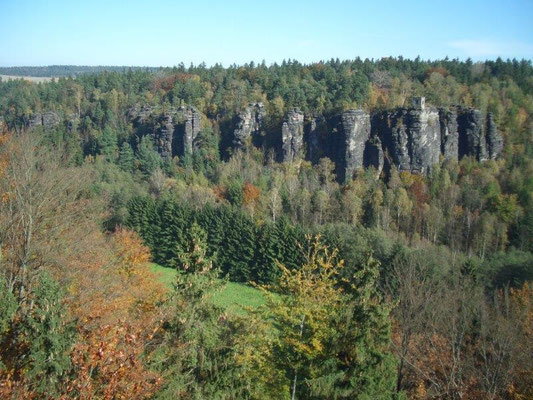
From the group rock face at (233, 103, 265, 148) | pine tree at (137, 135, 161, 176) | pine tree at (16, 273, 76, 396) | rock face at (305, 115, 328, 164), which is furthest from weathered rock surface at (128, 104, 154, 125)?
pine tree at (16, 273, 76, 396)

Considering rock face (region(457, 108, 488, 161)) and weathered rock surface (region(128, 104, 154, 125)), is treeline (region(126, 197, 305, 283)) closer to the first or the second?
rock face (region(457, 108, 488, 161))

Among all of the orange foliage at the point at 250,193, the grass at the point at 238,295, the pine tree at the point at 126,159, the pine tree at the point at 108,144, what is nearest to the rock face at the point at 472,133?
the orange foliage at the point at 250,193

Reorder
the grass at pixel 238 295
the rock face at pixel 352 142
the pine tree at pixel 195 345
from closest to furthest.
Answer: the pine tree at pixel 195 345 < the grass at pixel 238 295 < the rock face at pixel 352 142

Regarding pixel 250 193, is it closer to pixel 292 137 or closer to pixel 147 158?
pixel 292 137

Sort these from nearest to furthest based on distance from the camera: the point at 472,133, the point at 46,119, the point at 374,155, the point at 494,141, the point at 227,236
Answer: the point at 227,236, the point at 494,141, the point at 472,133, the point at 374,155, the point at 46,119

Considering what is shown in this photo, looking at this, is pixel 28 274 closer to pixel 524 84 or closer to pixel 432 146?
pixel 432 146

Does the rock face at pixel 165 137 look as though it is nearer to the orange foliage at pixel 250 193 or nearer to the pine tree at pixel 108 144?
the pine tree at pixel 108 144

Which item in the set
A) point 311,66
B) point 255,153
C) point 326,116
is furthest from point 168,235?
point 311,66

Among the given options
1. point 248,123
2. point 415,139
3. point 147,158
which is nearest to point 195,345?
point 415,139
